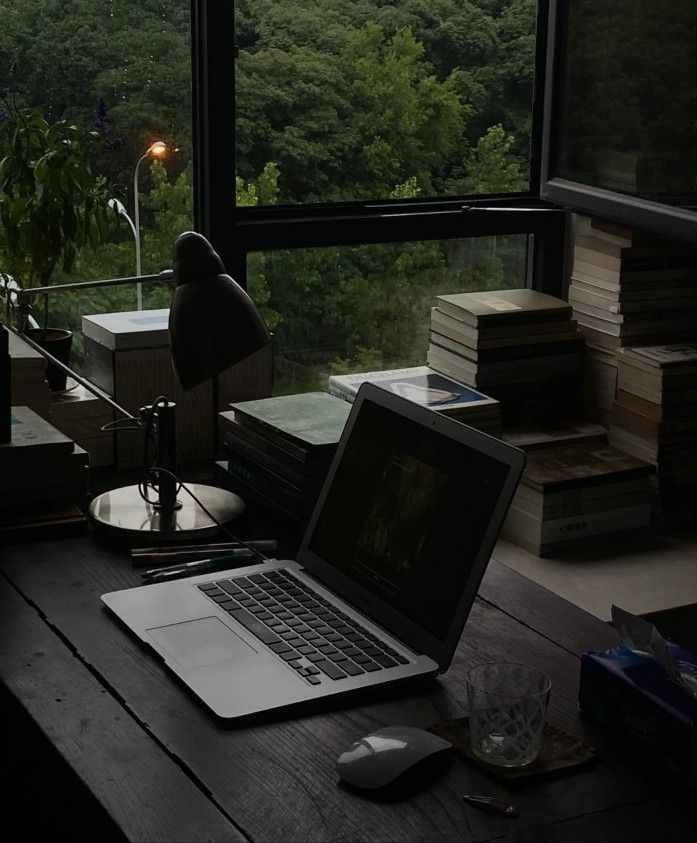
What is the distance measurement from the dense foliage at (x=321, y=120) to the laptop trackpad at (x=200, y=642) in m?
1.29

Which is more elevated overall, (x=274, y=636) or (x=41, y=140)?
(x=41, y=140)

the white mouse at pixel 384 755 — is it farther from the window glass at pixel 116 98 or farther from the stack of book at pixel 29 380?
the window glass at pixel 116 98

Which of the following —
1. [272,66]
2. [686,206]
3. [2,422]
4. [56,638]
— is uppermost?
[272,66]

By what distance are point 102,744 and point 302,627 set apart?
0.34 m

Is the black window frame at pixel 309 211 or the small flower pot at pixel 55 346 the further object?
the black window frame at pixel 309 211

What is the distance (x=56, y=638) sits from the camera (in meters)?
1.66

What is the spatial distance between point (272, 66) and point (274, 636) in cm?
161

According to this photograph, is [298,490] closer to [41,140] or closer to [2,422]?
[2,422]

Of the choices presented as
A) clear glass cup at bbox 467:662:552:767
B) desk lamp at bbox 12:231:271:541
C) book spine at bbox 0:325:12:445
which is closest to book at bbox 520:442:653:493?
desk lamp at bbox 12:231:271:541

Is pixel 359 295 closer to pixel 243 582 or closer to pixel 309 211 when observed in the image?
pixel 309 211

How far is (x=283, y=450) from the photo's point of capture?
206 centimetres

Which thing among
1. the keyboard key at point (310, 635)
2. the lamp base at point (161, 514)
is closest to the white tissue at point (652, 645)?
the keyboard key at point (310, 635)

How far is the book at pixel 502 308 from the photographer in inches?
115

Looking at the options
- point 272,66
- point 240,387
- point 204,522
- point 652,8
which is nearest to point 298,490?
point 204,522
